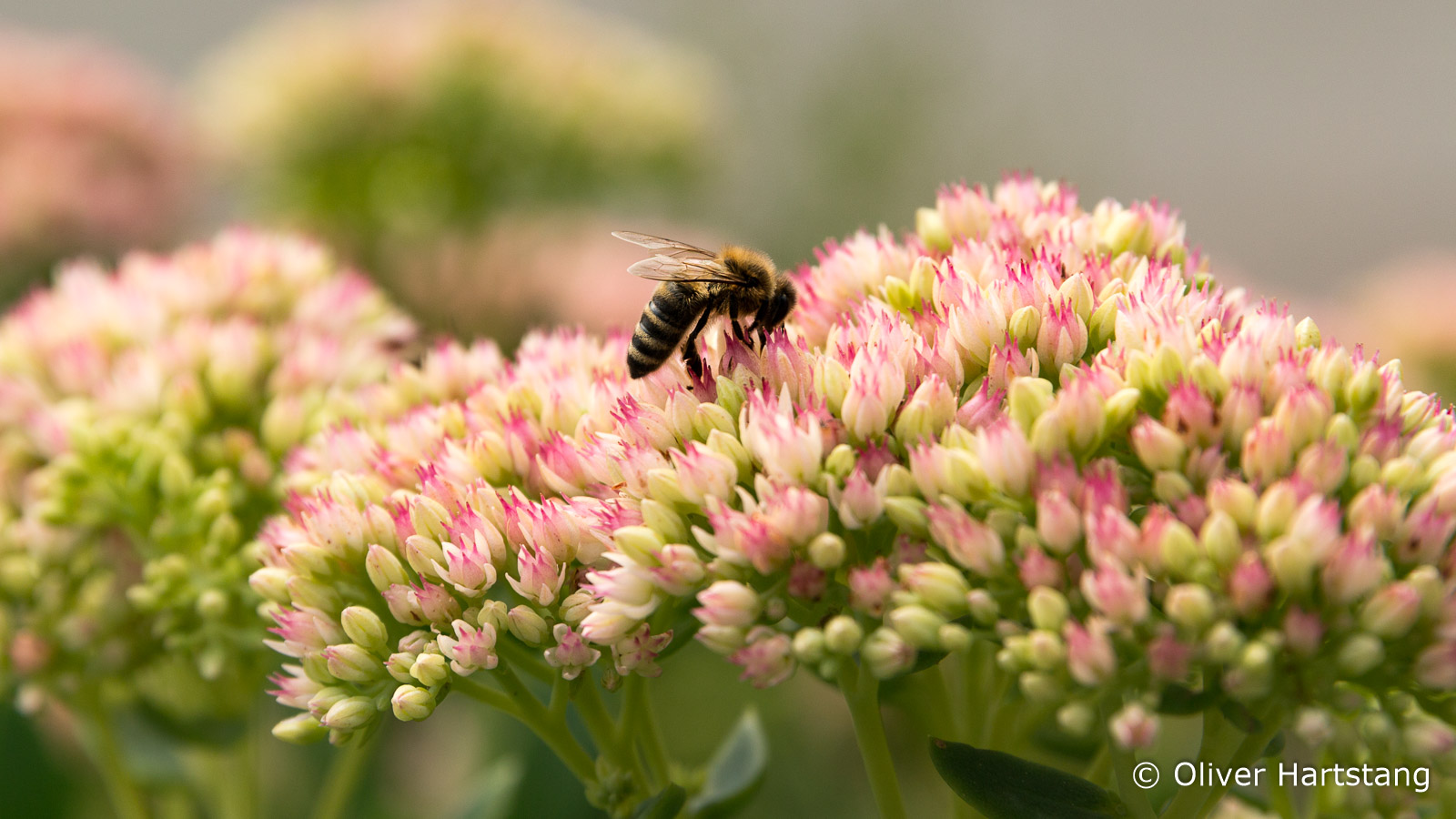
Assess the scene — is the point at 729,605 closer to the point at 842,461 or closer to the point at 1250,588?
the point at 842,461

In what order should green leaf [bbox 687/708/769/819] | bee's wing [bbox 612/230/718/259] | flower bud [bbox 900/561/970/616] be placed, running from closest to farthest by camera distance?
flower bud [bbox 900/561/970/616], green leaf [bbox 687/708/769/819], bee's wing [bbox 612/230/718/259]

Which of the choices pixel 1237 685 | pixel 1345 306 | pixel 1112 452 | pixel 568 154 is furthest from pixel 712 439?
pixel 1345 306

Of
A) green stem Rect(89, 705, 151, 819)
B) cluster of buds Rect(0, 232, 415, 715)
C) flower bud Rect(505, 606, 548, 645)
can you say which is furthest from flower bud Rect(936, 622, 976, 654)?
green stem Rect(89, 705, 151, 819)

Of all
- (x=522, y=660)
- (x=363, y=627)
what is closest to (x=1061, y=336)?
(x=522, y=660)

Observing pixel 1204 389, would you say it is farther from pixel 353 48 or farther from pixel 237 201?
pixel 237 201

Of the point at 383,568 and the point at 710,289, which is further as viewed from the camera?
the point at 710,289

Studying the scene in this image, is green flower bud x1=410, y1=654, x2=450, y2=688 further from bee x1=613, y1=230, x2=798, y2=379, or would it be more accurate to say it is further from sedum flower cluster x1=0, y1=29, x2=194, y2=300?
sedum flower cluster x1=0, y1=29, x2=194, y2=300
